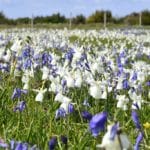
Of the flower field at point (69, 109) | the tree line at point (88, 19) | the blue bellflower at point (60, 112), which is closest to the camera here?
the flower field at point (69, 109)

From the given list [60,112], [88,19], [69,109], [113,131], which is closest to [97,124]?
[113,131]

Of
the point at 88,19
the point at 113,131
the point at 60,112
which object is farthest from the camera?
the point at 88,19

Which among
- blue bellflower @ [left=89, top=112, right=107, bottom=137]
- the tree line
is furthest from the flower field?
the tree line

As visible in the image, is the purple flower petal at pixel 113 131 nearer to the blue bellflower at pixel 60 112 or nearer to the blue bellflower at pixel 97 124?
the blue bellflower at pixel 97 124

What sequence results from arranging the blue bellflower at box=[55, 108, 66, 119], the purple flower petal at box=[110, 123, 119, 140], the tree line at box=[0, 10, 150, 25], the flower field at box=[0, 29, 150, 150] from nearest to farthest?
the purple flower petal at box=[110, 123, 119, 140] → the flower field at box=[0, 29, 150, 150] → the blue bellflower at box=[55, 108, 66, 119] → the tree line at box=[0, 10, 150, 25]

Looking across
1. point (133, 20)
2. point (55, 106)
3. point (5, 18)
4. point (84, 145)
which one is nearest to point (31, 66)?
point (55, 106)

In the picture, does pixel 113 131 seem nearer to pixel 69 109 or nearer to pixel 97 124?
pixel 97 124

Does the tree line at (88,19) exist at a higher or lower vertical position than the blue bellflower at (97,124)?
higher

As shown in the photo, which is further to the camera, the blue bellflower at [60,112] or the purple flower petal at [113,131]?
the blue bellflower at [60,112]

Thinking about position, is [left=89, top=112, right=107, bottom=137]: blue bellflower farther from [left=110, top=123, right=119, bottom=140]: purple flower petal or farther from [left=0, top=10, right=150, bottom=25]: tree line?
[left=0, top=10, right=150, bottom=25]: tree line

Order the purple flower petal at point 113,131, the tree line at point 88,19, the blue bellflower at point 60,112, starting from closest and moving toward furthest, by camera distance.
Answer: the purple flower petal at point 113,131, the blue bellflower at point 60,112, the tree line at point 88,19

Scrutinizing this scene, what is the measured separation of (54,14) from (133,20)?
11.6 meters

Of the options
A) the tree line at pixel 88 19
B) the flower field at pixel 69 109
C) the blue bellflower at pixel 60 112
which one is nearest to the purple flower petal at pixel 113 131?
the flower field at pixel 69 109

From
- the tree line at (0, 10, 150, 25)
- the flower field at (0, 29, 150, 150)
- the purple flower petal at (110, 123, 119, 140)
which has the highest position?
the tree line at (0, 10, 150, 25)
